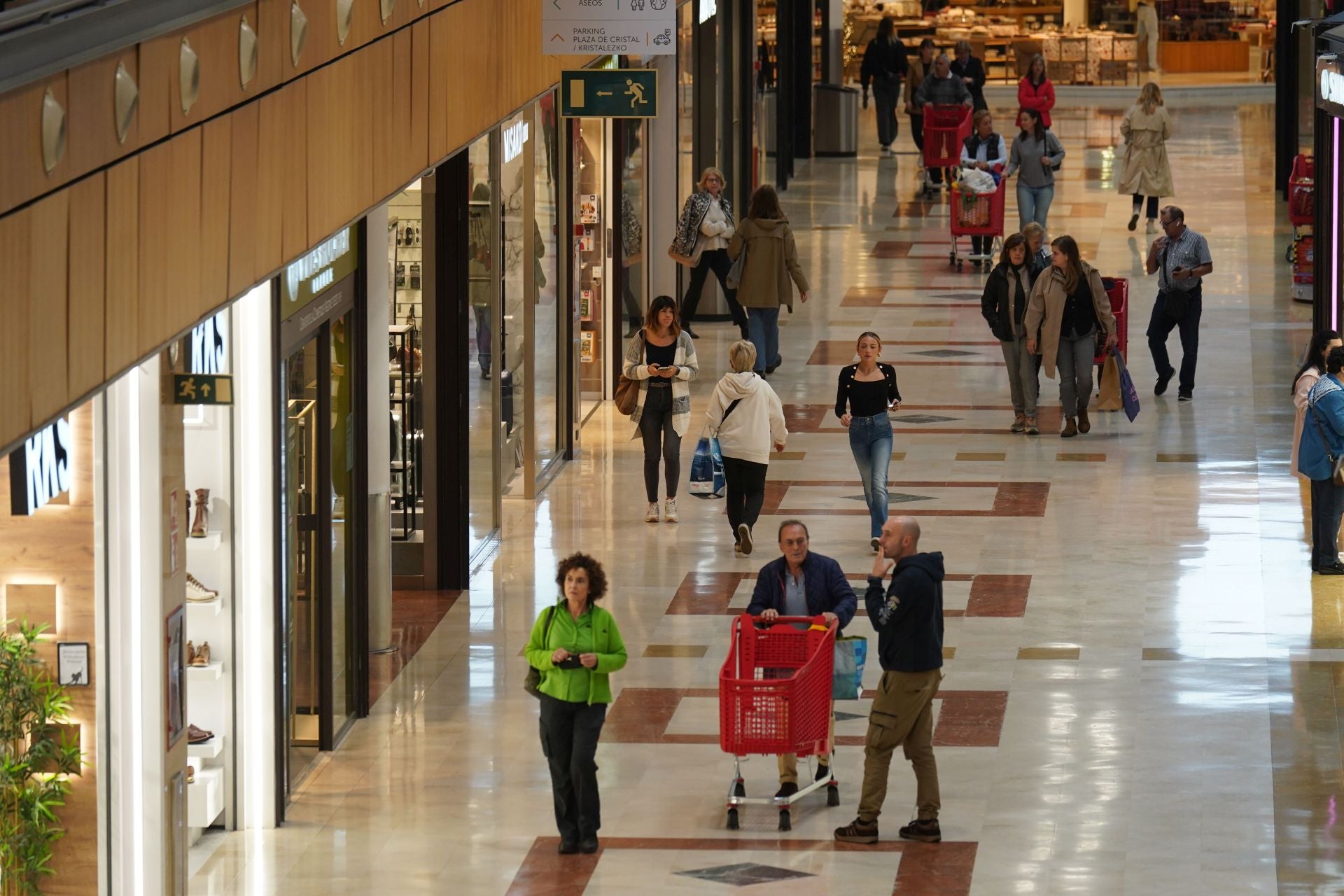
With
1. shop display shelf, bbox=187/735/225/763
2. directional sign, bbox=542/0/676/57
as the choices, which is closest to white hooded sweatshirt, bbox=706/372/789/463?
directional sign, bbox=542/0/676/57

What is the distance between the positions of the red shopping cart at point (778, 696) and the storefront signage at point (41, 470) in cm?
306

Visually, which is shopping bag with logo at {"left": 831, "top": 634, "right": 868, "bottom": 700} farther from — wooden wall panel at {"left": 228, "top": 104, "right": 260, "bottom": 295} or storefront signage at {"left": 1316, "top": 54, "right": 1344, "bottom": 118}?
storefront signage at {"left": 1316, "top": 54, "right": 1344, "bottom": 118}

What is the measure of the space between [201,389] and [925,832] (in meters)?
3.43

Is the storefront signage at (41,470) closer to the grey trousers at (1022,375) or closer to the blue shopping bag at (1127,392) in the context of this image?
the grey trousers at (1022,375)

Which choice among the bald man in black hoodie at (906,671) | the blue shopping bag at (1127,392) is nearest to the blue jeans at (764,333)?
the blue shopping bag at (1127,392)

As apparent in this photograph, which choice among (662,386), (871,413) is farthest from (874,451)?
(662,386)

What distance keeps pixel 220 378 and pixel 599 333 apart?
1086 centimetres

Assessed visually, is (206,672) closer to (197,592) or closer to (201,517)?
(197,592)

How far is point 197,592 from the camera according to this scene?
31.4 feet

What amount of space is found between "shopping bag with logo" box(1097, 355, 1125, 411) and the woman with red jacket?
1531cm

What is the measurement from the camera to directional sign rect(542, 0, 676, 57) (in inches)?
523

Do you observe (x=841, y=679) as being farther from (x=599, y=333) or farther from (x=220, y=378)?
(x=599, y=333)

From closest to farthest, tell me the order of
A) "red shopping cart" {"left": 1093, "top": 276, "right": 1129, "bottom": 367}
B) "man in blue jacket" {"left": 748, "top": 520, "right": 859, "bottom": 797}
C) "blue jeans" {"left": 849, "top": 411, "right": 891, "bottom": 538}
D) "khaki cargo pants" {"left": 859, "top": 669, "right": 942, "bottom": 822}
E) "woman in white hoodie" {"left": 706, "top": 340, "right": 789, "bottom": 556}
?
"khaki cargo pants" {"left": 859, "top": 669, "right": 942, "bottom": 822} → "man in blue jacket" {"left": 748, "top": 520, "right": 859, "bottom": 797} → "woman in white hoodie" {"left": 706, "top": 340, "right": 789, "bottom": 556} → "blue jeans" {"left": 849, "top": 411, "right": 891, "bottom": 538} → "red shopping cart" {"left": 1093, "top": 276, "right": 1129, "bottom": 367}

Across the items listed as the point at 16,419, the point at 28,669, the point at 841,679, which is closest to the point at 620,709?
the point at 841,679
